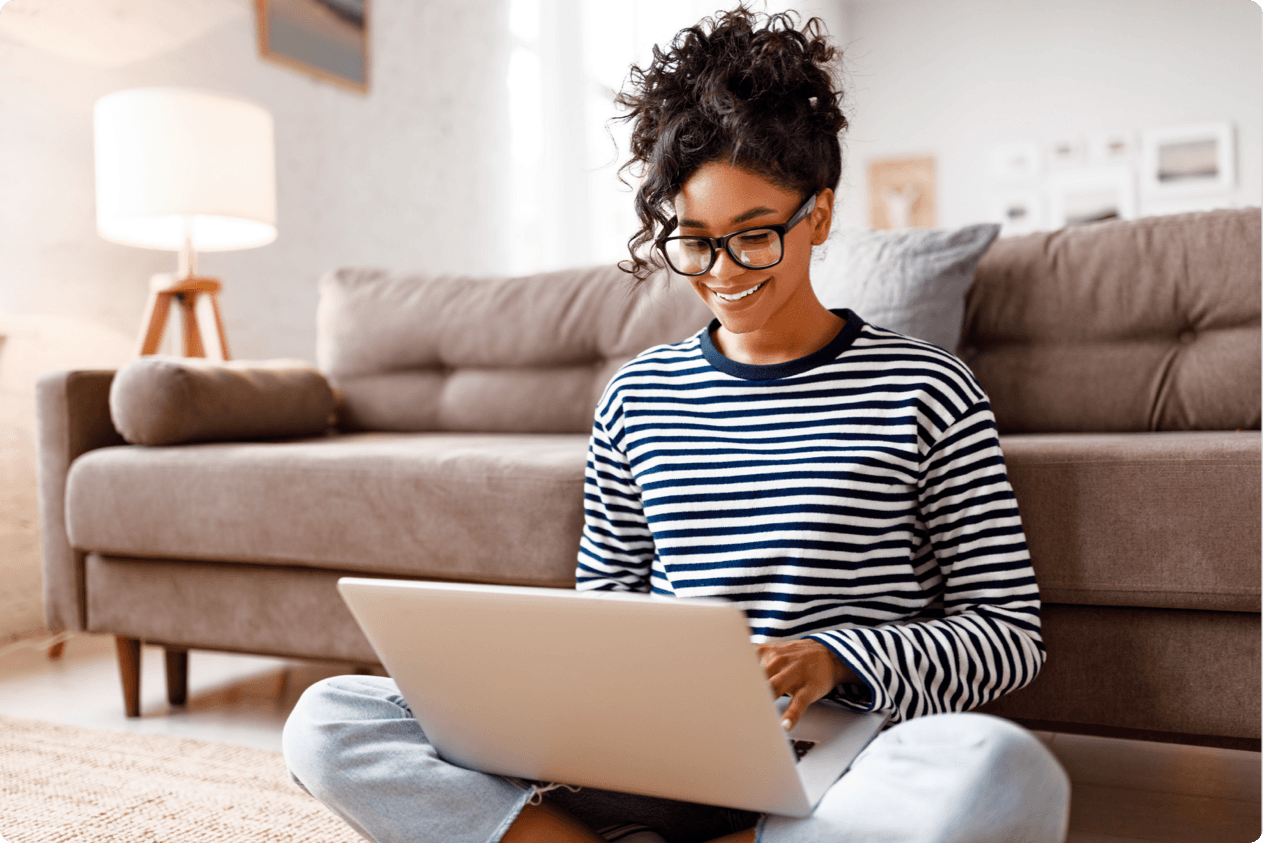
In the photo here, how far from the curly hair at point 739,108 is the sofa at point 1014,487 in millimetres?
180

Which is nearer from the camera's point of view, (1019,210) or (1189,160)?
(1189,160)

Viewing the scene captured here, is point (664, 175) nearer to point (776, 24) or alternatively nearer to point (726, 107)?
point (726, 107)

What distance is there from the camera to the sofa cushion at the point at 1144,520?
100 centimetres

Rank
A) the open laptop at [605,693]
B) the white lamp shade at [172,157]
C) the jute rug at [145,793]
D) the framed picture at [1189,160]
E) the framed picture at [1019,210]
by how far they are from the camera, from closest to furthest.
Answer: the open laptop at [605,693] < the jute rug at [145,793] < the white lamp shade at [172,157] < the framed picture at [1189,160] < the framed picture at [1019,210]

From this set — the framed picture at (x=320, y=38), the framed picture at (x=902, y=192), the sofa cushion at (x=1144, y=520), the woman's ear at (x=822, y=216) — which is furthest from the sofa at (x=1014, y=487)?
the framed picture at (x=902, y=192)

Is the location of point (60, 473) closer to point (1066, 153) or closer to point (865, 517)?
point (865, 517)

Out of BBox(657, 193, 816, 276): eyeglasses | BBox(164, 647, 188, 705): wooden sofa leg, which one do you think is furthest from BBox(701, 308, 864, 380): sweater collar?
BBox(164, 647, 188, 705): wooden sofa leg

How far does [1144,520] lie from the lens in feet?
3.41

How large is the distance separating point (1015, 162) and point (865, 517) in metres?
4.87

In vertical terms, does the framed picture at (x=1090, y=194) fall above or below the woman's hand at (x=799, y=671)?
above

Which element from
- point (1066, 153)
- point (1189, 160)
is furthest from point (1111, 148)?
point (1189, 160)

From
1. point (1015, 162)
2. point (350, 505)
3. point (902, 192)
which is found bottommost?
point (350, 505)

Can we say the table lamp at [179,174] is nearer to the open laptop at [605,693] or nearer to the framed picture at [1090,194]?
the open laptop at [605,693]

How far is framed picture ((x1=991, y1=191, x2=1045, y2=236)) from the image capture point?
515cm
